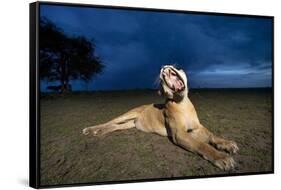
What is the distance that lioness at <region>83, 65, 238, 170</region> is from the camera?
20.8 ft

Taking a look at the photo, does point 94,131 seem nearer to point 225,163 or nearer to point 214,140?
point 214,140

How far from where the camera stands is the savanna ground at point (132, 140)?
19.3 ft

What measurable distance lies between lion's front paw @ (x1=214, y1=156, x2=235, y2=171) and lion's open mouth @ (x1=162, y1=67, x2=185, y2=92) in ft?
2.82

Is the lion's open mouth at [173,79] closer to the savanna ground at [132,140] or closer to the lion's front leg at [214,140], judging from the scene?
the savanna ground at [132,140]

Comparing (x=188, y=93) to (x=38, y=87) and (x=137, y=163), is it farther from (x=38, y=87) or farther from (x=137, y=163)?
(x=38, y=87)

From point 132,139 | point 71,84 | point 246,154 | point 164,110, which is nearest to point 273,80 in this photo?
point 246,154

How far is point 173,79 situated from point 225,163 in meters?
1.06

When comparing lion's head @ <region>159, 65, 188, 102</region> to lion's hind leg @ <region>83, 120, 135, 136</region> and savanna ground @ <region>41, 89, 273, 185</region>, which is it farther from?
lion's hind leg @ <region>83, 120, 135, 136</region>

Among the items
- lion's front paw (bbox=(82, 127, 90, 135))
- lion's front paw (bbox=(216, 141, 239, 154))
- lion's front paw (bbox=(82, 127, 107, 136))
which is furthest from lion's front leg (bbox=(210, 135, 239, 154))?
lion's front paw (bbox=(82, 127, 90, 135))

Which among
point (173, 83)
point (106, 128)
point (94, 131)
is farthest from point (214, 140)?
point (94, 131)

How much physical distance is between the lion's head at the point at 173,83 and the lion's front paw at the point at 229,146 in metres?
0.69

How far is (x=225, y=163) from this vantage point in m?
6.61

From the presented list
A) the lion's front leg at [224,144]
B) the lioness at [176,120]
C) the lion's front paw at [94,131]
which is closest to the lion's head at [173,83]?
the lioness at [176,120]

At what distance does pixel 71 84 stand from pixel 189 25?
143 centimetres
